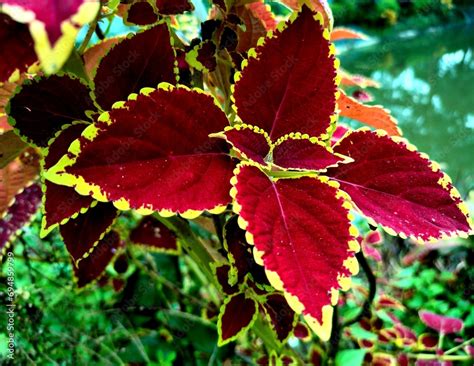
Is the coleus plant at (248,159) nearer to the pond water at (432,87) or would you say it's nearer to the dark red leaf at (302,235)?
the dark red leaf at (302,235)

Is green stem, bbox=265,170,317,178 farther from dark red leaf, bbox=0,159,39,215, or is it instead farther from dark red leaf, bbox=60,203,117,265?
dark red leaf, bbox=0,159,39,215

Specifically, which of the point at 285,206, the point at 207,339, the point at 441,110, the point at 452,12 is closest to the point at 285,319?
the point at 285,206

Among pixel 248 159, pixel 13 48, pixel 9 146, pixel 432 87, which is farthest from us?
pixel 432 87

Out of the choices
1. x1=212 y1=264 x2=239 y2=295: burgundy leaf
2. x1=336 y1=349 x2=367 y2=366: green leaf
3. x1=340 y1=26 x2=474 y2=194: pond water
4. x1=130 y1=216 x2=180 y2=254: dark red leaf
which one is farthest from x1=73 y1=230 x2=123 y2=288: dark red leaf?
x1=340 y1=26 x2=474 y2=194: pond water

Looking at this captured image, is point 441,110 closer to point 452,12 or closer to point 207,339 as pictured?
point 207,339

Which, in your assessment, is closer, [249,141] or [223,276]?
[249,141]

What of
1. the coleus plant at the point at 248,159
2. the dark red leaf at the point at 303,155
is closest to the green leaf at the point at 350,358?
the coleus plant at the point at 248,159

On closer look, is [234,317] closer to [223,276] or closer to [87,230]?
[223,276]

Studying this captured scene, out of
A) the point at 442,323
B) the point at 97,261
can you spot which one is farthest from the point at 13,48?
the point at 442,323
